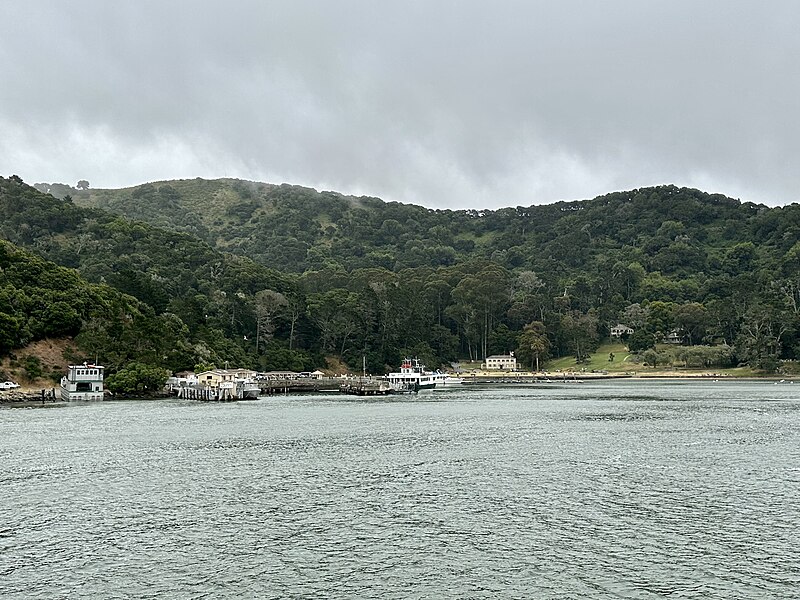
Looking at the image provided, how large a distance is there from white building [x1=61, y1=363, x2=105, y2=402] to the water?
110 ft

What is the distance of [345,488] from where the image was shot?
3572 cm

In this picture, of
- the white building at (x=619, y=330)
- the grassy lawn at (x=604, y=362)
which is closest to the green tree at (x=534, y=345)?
the grassy lawn at (x=604, y=362)

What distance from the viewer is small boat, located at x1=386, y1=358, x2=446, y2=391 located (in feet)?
418

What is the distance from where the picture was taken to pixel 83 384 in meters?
95.1

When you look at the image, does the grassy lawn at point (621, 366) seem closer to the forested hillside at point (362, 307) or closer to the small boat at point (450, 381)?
the forested hillside at point (362, 307)

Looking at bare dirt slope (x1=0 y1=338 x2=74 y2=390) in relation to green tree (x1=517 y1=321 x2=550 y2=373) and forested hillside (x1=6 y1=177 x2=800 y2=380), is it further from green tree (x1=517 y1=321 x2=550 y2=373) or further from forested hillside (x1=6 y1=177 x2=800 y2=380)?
green tree (x1=517 y1=321 x2=550 y2=373)

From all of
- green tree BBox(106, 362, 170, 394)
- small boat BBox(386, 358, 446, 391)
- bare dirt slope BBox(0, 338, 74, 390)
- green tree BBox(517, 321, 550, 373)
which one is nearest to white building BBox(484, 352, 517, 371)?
green tree BBox(517, 321, 550, 373)

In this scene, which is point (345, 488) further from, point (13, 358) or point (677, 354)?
point (677, 354)

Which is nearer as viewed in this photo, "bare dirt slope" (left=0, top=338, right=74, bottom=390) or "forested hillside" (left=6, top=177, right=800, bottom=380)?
"bare dirt slope" (left=0, top=338, right=74, bottom=390)

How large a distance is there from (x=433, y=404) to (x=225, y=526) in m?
64.5

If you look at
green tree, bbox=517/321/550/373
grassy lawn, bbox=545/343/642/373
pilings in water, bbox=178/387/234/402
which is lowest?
pilings in water, bbox=178/387/234/402

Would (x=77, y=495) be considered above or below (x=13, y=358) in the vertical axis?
below

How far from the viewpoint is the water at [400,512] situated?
2262cm

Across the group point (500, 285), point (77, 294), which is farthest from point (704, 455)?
point (500, 285)
